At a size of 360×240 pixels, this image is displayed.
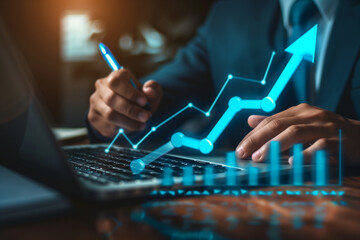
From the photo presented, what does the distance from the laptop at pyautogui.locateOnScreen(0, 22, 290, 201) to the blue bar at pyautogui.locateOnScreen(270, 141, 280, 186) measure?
Result: 0.12ft

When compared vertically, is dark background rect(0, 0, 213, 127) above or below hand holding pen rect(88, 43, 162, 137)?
above

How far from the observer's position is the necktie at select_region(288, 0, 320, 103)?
0.53 meters

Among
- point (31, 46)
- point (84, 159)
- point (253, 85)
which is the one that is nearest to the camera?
point (84, 159)

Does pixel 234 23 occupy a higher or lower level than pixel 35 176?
higher

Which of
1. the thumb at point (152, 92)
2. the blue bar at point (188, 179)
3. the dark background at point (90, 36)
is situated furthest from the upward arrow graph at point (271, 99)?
the dark background at point (90, 36)

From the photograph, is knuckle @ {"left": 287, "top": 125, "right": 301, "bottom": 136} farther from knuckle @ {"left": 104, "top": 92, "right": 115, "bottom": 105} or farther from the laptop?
knuckle @ {"left": 104, "top": 92, "right": 115, "bottom": 105}

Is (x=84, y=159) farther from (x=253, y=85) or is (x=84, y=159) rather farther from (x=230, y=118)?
(x=253, y=85)

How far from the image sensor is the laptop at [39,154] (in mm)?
257

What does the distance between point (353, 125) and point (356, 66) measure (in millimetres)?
168

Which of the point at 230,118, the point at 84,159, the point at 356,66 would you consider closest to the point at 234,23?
the point at 356,66

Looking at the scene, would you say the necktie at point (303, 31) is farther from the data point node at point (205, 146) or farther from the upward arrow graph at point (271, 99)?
the data point node at point (205, 146)

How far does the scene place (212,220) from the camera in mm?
238

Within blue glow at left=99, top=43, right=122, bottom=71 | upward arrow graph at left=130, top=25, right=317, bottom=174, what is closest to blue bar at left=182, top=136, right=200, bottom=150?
upward arrow graph at left=130, top=25, right=317, bottom=174

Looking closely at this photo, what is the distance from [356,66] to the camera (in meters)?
0.61
